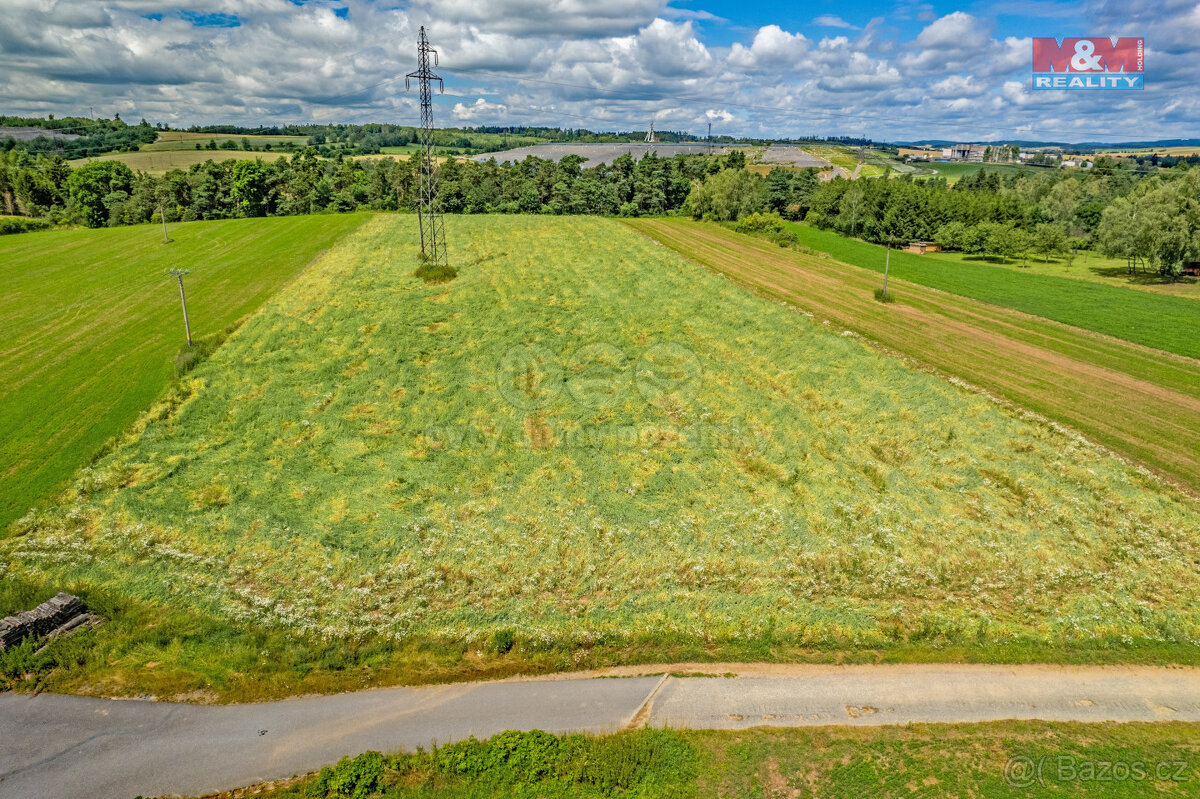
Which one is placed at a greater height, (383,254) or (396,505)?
(383,254)

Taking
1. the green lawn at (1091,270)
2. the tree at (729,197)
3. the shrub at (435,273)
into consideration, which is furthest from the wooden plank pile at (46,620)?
the tree at (729,197)

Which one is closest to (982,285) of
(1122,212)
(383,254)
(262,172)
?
(1122,212)

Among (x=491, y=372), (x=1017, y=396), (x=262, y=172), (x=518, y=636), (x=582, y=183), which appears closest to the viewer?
(x=518, y=636)

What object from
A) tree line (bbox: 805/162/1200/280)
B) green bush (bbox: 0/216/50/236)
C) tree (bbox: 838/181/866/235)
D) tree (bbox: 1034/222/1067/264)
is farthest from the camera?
tree (bbox: 838/181/866/235)

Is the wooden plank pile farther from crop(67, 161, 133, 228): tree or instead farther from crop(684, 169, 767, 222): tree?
Result: crop(67, 161, 133, 228): tree

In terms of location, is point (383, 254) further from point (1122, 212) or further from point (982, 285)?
point (1122, 212)

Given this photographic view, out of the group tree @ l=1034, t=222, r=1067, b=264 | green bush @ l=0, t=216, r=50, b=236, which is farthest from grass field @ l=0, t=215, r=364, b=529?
tree @ l=1034, t=222, r=1067, b=264
